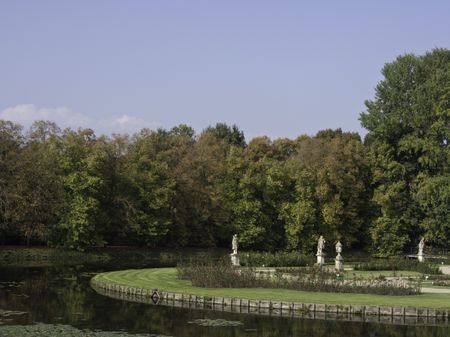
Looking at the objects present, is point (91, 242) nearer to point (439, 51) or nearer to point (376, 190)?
point (376, 190)

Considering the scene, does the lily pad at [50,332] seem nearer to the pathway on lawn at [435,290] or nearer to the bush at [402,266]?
the pathway on lawn at [435,290]

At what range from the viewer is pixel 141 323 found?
24703mm

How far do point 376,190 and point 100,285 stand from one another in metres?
44.8

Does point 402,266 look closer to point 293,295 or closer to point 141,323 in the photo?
point 293,295

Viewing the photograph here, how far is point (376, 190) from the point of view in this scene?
7450 centimetres

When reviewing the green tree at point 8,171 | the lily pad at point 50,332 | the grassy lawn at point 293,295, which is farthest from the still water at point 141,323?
the green tree at point 8,171

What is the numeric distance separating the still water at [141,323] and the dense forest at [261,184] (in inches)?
1322

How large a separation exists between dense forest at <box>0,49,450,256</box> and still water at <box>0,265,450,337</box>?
110 feet

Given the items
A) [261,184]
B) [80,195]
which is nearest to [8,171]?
Answer: [80,195]

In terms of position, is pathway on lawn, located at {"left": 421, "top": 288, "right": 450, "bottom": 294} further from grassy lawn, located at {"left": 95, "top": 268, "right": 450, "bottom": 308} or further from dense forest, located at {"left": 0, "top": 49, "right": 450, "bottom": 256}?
dense forest, located at {"left": 0, "top": 49, "right": 450, "bottom": 256}

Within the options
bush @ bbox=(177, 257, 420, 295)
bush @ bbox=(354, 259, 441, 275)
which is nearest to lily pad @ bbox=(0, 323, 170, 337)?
bush @ bbox=(177, 257, 420, 295)

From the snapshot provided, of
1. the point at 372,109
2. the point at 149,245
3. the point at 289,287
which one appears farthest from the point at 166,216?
the point at 289,287

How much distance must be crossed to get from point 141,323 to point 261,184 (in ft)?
162

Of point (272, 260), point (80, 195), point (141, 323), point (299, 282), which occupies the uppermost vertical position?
point (80, 195)
